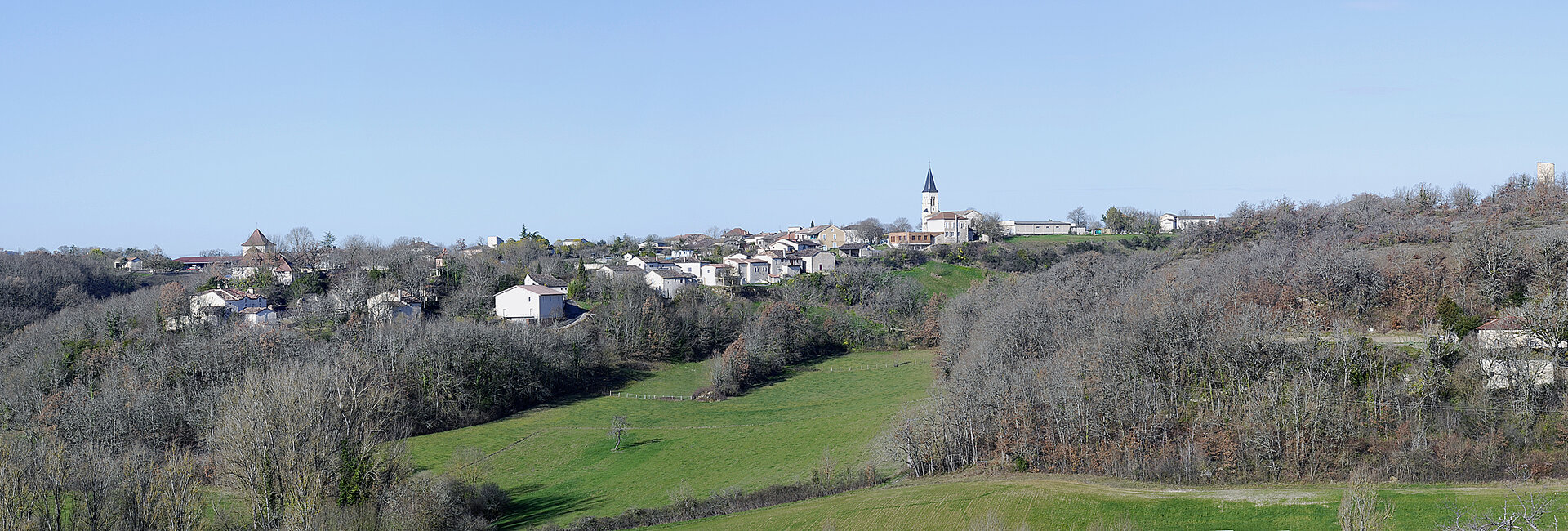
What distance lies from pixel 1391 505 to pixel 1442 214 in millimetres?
46442

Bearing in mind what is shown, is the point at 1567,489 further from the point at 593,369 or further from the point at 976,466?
the point at 593,369

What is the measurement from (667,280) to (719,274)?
8.82 m

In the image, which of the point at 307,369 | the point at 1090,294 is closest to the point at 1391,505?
the point at 1090,294

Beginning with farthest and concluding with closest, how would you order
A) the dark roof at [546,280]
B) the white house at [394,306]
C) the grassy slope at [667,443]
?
the dark roof at [546,280] < the white house at [394,306] < the grassy slope at [667,443]

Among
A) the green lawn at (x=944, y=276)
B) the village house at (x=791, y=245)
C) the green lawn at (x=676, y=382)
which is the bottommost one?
the green lawn at (x=676, y=382)

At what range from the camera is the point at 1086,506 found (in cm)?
2964

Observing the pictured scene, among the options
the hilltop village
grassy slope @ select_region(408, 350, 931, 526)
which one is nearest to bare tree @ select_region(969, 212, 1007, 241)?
the hilltop village

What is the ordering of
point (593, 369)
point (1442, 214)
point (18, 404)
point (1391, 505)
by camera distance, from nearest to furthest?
point (1391, 505) → point (18, 404) → point (1442, 214) → point (593, 369)

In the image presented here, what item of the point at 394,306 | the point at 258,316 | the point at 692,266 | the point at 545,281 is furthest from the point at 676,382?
the point at 258,316

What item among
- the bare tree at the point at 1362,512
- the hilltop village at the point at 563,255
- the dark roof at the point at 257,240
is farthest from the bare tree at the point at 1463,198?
the dark roof at the point at 257,240

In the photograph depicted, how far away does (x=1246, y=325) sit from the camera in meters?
36.8

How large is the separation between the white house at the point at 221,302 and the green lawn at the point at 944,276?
62381 millimetres

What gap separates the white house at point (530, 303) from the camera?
73.4 m

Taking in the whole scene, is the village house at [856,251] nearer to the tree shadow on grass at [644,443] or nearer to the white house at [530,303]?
the white house at [530,303]
